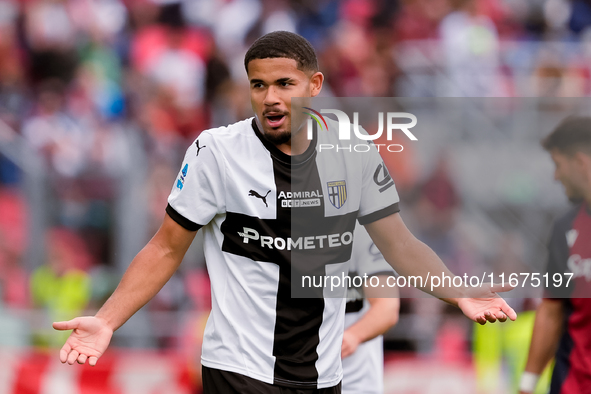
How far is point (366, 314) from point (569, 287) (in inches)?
46.3

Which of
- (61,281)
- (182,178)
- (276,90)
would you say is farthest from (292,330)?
(61,281)

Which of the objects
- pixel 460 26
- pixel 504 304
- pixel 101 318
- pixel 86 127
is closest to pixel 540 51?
pixel 460 26

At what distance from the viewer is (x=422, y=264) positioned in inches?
136

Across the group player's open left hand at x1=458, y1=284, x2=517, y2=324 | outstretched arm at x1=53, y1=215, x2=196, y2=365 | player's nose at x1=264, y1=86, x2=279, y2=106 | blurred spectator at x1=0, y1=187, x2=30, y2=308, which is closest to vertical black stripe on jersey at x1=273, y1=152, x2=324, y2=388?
player's nose at x1=264, y1=86, x2=279, y2=106

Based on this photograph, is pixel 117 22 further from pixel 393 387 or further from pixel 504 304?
pixel 504 304

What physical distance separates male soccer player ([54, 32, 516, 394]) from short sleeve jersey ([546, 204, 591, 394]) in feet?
3.72

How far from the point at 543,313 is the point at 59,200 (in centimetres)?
453

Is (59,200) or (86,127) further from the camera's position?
(86,127)

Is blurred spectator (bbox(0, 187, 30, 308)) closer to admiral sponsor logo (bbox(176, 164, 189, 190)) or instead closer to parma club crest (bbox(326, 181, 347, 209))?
admiral sponsor logo (bbox(176, 164, 189, 190))

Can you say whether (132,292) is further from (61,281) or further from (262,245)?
(61,281)

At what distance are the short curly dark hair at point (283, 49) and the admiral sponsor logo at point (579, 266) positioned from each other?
6.54 ft

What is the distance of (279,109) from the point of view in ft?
10.8

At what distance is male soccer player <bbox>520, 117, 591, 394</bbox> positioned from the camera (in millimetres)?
4191

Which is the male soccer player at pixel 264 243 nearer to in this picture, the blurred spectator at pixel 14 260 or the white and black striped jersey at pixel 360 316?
the white and black striped jersey at pixel 360 316
